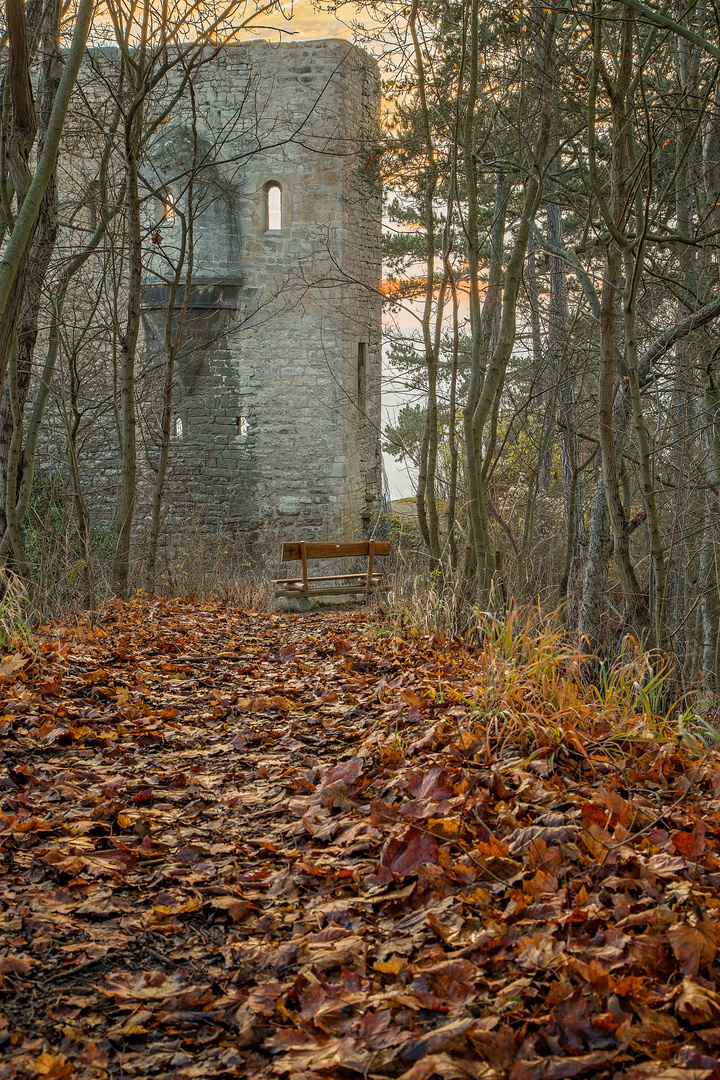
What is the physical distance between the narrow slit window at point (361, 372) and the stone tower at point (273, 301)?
13 cm

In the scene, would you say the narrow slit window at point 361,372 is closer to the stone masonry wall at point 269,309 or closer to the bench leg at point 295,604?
the stone masonry wall at point 269,309

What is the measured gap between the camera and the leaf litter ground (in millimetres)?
1728

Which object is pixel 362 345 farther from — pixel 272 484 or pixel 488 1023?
pixel 488 1023

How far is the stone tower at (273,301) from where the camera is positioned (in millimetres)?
12891

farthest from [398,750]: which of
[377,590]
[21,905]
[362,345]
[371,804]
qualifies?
[362,345]

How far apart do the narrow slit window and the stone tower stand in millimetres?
126

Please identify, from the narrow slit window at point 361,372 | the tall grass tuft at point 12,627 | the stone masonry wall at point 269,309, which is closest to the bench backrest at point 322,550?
the tall grass tuft at point 12,627

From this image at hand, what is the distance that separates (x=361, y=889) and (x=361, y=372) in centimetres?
1227

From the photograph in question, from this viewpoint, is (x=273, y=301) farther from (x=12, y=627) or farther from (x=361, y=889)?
(x=361, y=889)

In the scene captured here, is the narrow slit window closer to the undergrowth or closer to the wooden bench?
the wooden bench

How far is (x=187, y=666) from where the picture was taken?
205 inches

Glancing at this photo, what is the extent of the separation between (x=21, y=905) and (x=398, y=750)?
1.53m

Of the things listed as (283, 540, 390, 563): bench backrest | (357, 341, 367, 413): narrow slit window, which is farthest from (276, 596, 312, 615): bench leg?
(357, 341, 367, 413): narrow slit window

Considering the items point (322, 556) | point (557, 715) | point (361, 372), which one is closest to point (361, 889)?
point (557, 715)
